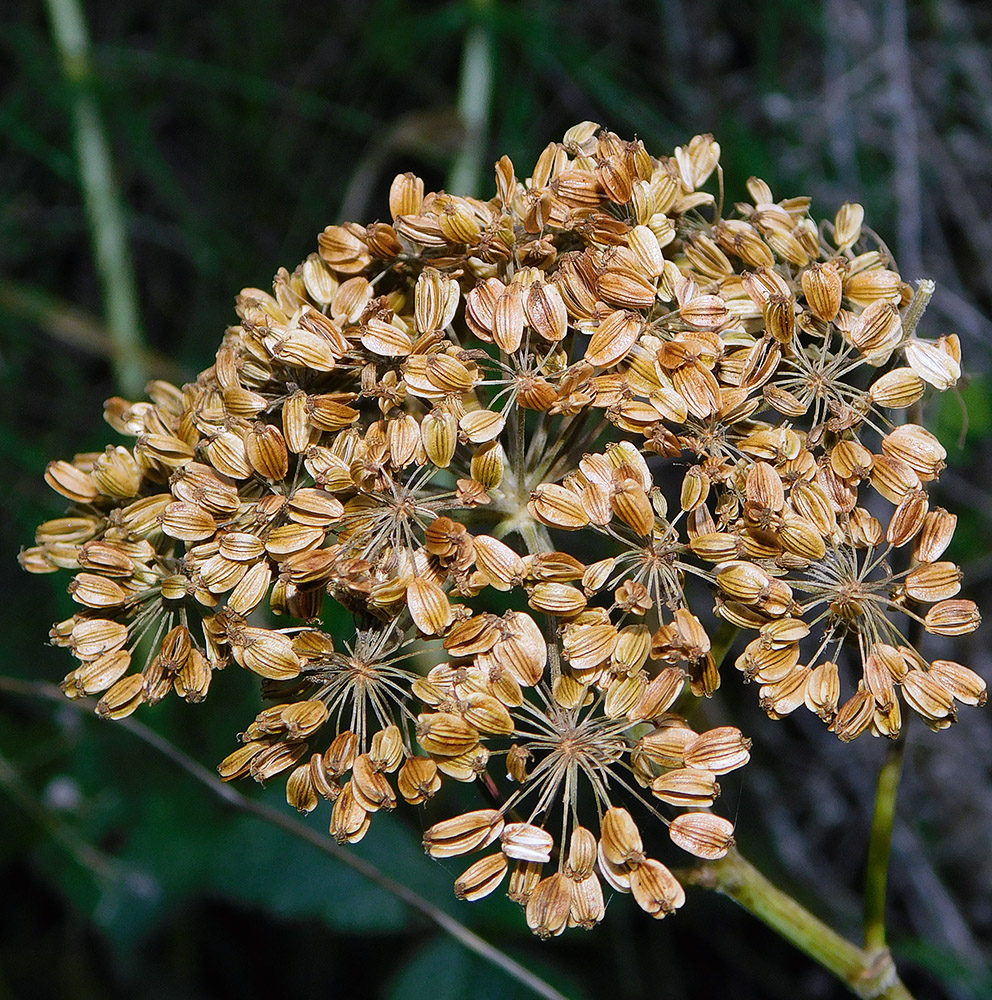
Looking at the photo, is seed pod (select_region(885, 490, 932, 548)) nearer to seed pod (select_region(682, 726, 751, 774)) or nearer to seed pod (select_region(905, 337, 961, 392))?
seed pod (select_region(905, 337, 961, 392))

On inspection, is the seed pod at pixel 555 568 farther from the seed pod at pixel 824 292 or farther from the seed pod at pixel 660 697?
the seed pod at pixel 824 292

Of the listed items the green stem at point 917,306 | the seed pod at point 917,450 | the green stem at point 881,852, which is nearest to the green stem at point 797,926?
the green stem at point 881,852

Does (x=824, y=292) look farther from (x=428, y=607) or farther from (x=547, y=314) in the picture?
(x=428, y=607)

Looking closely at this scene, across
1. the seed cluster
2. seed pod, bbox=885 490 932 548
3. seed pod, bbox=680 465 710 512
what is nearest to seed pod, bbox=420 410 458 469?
the seed cluster

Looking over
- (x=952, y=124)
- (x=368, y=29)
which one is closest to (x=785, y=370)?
(x=952, y=124)

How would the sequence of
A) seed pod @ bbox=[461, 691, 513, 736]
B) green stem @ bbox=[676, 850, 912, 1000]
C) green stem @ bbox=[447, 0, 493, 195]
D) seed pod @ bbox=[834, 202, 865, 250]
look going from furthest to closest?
green stem @ bbox=[447, 0, 493, 195] → seed pod @ bbox=[834, 202, 865, 250] → green stem @ bbox=[676, 850, 912, 1000] → seed pod @ bbox=[461, 691, 513, 736]

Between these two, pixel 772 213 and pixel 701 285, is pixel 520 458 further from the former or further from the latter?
pixel 772 213
